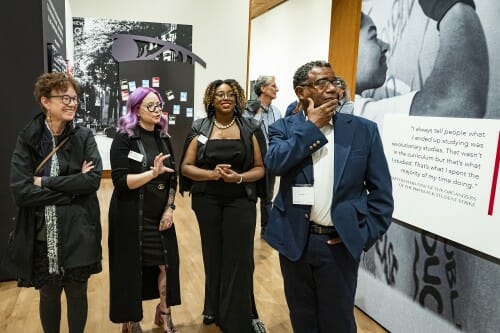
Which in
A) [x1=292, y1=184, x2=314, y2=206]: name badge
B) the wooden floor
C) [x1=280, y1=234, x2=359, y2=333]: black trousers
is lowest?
the wooden floor

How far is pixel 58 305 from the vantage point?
235cm

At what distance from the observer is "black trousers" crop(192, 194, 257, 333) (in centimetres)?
271

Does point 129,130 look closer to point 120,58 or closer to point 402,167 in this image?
point 402,167

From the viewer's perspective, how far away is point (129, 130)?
2.57 meters

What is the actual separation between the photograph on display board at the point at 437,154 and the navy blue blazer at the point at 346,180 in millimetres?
723

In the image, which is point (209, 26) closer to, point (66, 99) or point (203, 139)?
point (203, 139)

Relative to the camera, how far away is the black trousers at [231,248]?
8.89ft

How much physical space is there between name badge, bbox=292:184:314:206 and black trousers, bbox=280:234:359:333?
0.52ft

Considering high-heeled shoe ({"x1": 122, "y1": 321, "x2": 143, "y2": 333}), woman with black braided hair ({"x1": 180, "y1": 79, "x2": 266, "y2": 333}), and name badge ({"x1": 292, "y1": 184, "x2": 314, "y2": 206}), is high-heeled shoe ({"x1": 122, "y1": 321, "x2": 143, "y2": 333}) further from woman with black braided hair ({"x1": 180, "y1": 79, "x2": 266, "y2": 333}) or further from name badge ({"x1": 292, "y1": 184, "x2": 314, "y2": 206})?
name badge ({"x1": 292, "y1": 184, "x2": 314, "y2": 206})

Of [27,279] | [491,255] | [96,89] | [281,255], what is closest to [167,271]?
[27,279]

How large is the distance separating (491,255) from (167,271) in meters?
1.85

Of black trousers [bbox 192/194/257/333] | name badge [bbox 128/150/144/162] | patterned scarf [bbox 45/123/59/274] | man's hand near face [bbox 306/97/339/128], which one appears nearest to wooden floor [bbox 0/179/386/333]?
black trousers [bbox 192/194/257/333]

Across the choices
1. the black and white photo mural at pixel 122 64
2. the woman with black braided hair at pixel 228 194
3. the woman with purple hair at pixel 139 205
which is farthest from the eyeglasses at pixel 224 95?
the black and white photo mural at pixel 122 64

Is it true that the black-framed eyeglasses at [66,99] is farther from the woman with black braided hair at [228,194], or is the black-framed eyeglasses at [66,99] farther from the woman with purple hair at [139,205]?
the woman with black braided hair at [228,194]
